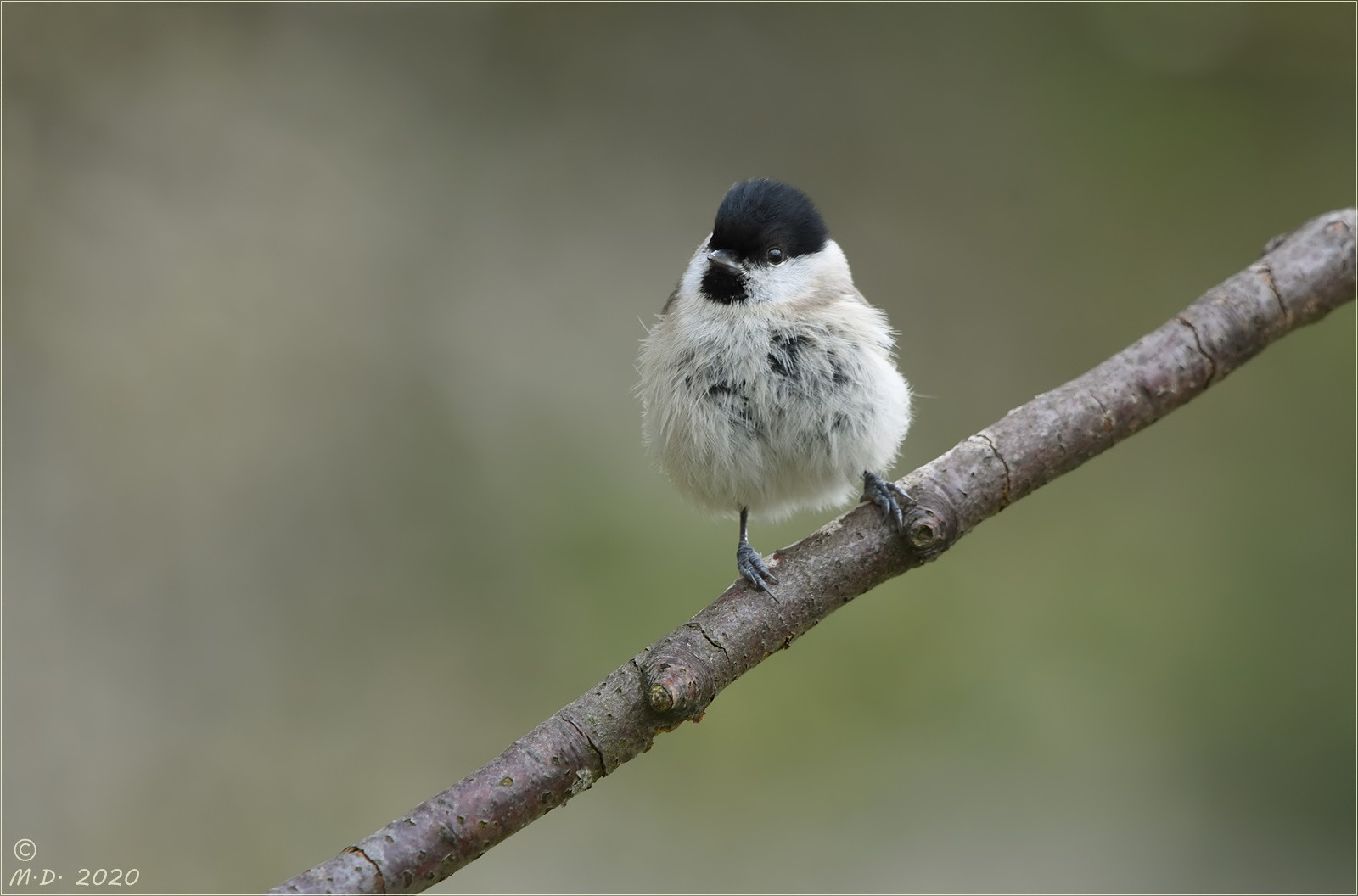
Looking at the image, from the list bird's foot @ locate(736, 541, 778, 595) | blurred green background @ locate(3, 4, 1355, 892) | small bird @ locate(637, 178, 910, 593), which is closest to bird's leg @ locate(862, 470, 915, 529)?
small bird @ locate(637, 178, 910, 593)

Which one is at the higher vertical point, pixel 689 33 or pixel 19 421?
pixel 689 33

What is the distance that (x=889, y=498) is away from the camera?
1.97 meters

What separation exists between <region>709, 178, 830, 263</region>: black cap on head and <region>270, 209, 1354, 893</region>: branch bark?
1.98 feet

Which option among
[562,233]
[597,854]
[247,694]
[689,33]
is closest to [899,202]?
[689,33]

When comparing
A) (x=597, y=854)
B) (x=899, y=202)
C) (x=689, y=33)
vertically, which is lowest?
(x=597, y=854)

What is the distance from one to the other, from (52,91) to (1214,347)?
3.74 m

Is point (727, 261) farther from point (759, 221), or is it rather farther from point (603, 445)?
point (603, 445)

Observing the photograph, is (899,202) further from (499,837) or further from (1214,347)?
(499,837)

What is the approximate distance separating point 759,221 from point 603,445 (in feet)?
5.90

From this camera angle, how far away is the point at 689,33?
4.29m

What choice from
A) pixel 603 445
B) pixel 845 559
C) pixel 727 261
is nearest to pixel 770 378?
pixel 727 261

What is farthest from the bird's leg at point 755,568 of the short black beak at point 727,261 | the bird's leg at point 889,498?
the short black beak at point 727,261

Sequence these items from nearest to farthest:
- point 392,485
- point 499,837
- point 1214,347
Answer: point 499,837, point 1214,347, point 392,485

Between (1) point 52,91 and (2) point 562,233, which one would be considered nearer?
(1) point 52,91
